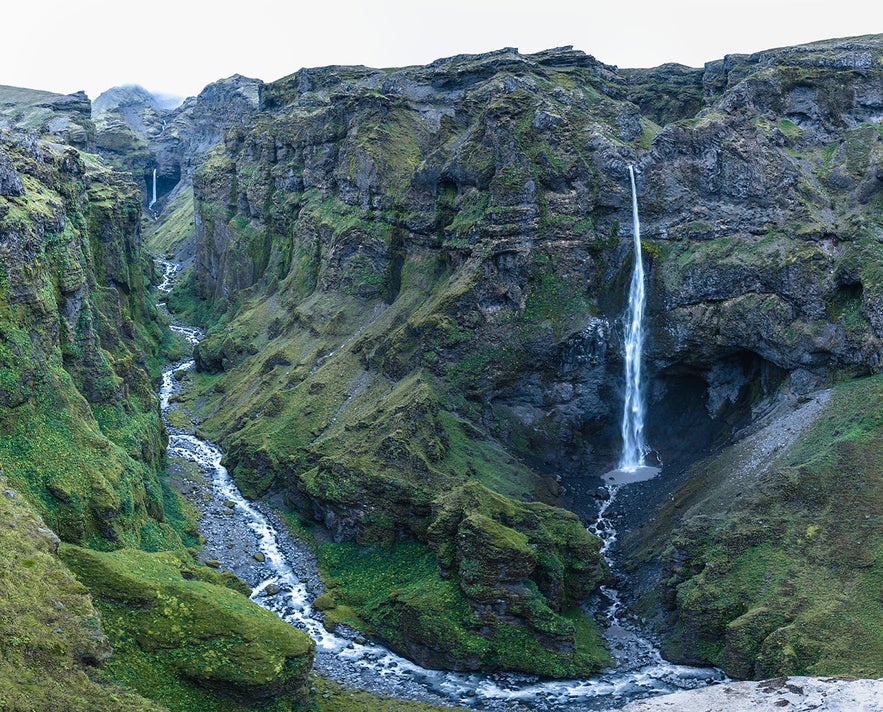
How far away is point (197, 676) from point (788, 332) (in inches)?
2499

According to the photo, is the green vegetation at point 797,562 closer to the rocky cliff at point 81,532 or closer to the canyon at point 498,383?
the canyon at point 498,383

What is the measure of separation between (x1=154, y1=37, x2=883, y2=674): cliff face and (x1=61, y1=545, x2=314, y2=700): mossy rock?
48.1 ft

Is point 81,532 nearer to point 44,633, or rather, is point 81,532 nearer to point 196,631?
point 196,631

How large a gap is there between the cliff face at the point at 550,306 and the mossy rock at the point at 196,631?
1465 cm

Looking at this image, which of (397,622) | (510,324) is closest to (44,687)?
(397,622)

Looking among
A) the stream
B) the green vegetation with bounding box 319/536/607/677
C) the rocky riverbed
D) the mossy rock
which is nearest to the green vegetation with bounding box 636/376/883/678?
the rocky riverbed

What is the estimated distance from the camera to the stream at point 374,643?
5906cm

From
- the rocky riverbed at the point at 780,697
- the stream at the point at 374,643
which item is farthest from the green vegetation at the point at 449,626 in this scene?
the rocky riverbed at the point at 780,697

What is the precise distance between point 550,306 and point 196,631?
2191 inches

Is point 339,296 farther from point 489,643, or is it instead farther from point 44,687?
point 44,687

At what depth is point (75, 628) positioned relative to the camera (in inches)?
1694

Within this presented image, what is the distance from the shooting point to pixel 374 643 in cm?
6581

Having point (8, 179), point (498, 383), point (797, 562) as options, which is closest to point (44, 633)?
point (8, 179)

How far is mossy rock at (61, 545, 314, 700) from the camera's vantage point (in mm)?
48594
